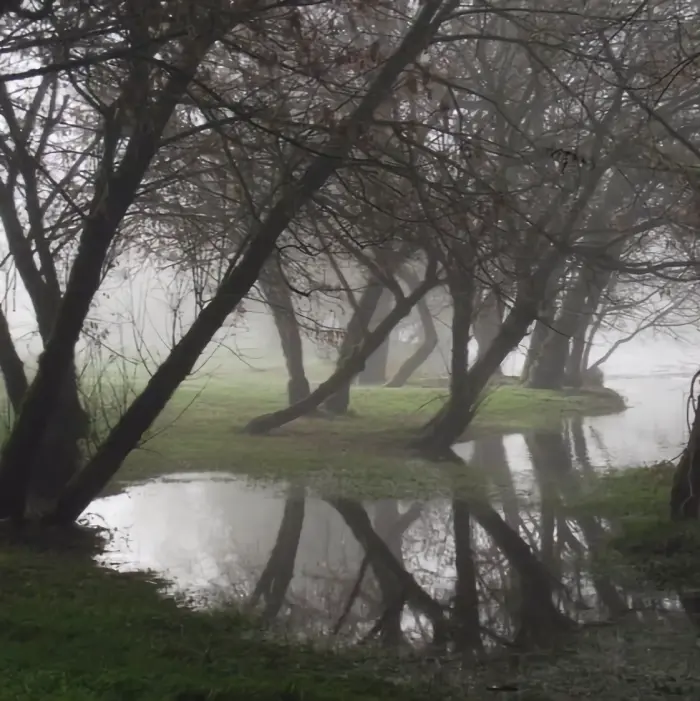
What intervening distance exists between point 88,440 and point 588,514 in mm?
5506

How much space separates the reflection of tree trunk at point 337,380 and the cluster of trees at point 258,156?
1.15 meters

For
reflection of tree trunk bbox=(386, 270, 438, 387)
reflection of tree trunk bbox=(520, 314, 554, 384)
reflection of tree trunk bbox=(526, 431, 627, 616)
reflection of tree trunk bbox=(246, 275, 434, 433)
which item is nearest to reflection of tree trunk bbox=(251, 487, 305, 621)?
reflection of tree trunk bbox=(526, 431, 627, 616)

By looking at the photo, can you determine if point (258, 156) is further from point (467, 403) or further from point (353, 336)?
point (353, 336)

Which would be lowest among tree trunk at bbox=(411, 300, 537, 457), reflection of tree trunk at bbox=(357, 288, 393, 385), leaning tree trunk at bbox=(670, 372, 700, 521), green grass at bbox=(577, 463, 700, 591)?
green grass at bbox=(577, 463, 700, 591)

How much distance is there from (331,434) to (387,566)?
25.7ft

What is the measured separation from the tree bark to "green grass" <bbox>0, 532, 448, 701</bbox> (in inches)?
59.6

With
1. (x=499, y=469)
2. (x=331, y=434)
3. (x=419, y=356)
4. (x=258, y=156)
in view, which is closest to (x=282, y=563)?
(x=258, y=156)

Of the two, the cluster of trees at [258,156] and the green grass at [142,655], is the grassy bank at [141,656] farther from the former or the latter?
the cluster of trees at [258,156]

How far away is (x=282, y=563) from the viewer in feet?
26.1

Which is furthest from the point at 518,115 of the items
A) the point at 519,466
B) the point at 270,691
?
the point at 270,691

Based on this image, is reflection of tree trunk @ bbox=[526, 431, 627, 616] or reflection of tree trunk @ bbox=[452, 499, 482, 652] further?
Result: reflection of tree trunk @ bbox=[526, 431, 627, 616]

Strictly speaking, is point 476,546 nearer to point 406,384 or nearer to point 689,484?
point 689,484

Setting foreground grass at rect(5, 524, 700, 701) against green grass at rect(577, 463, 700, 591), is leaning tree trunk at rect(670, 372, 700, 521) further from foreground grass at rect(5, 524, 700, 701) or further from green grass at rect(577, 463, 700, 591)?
foreground grass at rect(5, 524, 700, 701)

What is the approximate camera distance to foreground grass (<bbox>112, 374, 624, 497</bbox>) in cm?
1223
